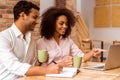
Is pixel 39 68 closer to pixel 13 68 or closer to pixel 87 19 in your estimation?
pixel 13 68

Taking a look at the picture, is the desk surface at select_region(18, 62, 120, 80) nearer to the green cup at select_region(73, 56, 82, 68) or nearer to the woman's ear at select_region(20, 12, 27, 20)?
the green cup at select_region(73, 56, 82, 68)

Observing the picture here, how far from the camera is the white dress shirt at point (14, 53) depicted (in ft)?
5.52

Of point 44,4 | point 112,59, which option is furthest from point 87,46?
point 112,59

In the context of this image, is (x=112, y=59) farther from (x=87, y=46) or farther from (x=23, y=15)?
(x=87, y=46)

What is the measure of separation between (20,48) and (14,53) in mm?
71

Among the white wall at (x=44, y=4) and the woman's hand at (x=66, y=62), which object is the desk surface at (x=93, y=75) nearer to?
the woman's hand at (x=66, y=62)

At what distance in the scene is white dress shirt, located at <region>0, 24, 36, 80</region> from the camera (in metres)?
1.68

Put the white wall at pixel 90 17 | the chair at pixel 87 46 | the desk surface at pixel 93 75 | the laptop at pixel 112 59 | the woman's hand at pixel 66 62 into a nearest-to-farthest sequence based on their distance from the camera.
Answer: the desk surface at pixel 93 75
the woman's hand at pixel 66 62
the laptop at pixel 112 59
the chair at pixel 87 46
the white wall at pixel 90 17

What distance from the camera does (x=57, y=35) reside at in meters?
2.60

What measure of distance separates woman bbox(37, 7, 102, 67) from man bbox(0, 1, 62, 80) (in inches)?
15.9

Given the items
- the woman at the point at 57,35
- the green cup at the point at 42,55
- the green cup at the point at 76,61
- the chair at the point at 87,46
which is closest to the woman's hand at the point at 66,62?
the green cup at the point at 76,61

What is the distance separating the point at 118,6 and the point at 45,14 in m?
3.72

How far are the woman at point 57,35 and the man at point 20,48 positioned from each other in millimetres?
404

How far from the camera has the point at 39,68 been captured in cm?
165
